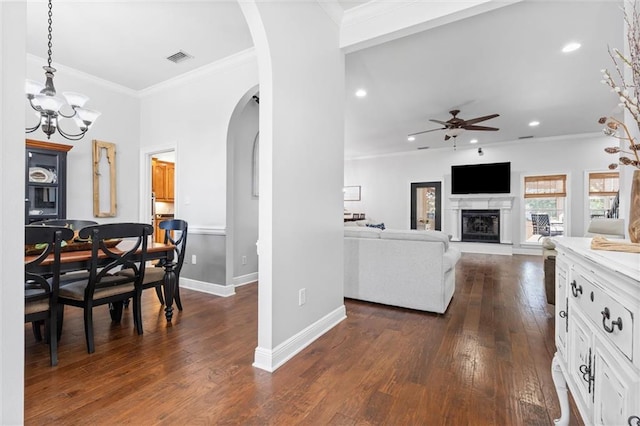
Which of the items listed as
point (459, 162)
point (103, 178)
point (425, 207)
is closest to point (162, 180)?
point (103, 178)

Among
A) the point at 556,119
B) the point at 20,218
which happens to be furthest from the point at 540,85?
the point at 20,218

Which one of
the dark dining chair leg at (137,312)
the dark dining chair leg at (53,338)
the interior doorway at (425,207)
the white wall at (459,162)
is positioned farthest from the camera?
the interior doorway at (425,207)

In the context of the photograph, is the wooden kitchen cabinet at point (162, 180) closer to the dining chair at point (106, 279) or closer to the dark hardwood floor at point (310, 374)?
the dark hardwood floor at point (310, 374)

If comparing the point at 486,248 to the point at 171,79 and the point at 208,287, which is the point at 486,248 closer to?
the point at 208,287

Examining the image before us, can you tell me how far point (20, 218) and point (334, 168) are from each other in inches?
88.1

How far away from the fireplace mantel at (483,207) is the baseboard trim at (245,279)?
5.89 m

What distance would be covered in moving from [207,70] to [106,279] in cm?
286

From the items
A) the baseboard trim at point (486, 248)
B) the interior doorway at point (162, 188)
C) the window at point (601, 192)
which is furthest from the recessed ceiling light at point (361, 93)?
the window at point (601, 192)

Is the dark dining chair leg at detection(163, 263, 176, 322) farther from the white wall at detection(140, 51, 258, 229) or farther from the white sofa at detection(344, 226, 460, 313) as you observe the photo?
the white sofa at detection(344, 226, 460, 313)

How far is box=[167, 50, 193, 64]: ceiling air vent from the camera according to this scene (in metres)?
3.51

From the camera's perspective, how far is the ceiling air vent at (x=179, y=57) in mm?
3509

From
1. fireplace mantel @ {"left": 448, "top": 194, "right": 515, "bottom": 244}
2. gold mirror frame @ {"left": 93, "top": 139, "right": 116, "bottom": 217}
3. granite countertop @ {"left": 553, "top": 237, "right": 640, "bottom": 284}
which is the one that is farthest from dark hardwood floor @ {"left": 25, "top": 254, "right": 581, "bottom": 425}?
fireplace mantel @ {"left": 448, "top": 194, "right": 515, "bottom": 244}

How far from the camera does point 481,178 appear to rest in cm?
776

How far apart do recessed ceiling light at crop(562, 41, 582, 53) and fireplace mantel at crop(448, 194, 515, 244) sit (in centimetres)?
486
